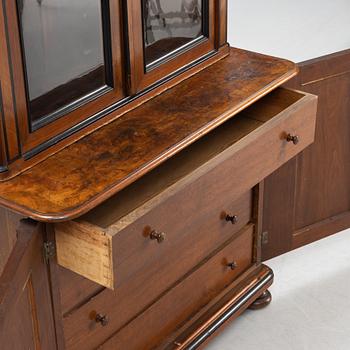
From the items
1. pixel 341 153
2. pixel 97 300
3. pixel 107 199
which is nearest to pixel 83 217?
pixel 107 199

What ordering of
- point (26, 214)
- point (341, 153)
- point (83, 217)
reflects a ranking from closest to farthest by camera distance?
point (26, 214) < point (83, 217) < point (341, 153)

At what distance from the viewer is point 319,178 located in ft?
10.0

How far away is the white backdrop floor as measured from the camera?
2850mm

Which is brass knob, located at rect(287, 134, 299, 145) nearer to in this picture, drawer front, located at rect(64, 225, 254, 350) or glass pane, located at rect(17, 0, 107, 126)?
drawer front, located at rect(64, 225, 254, 350)

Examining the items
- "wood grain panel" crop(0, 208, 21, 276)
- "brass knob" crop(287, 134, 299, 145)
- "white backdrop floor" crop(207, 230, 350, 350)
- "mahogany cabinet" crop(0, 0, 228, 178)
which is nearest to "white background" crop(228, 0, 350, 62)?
"white backdrop floor" crop(207, 230, 350, 350)

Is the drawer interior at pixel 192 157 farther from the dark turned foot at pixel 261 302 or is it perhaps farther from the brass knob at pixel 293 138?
the dark turned foot at pixel 261 302

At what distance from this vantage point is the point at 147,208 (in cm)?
198

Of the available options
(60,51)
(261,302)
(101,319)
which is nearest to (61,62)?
(60,51)

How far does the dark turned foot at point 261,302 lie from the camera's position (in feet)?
9.71

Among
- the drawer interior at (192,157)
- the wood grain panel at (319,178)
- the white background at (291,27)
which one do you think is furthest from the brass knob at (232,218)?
the white background at (291,27)

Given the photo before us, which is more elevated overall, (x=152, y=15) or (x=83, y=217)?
(x=152, y=15)

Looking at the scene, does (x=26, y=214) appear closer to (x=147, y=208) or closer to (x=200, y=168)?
(x=147, y=208)

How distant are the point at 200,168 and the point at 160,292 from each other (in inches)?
18.7

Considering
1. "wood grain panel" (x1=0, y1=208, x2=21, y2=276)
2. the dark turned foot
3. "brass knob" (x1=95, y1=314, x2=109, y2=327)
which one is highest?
"wood grain panel" (x1=0, y1=208, x2=21, y2=276)
